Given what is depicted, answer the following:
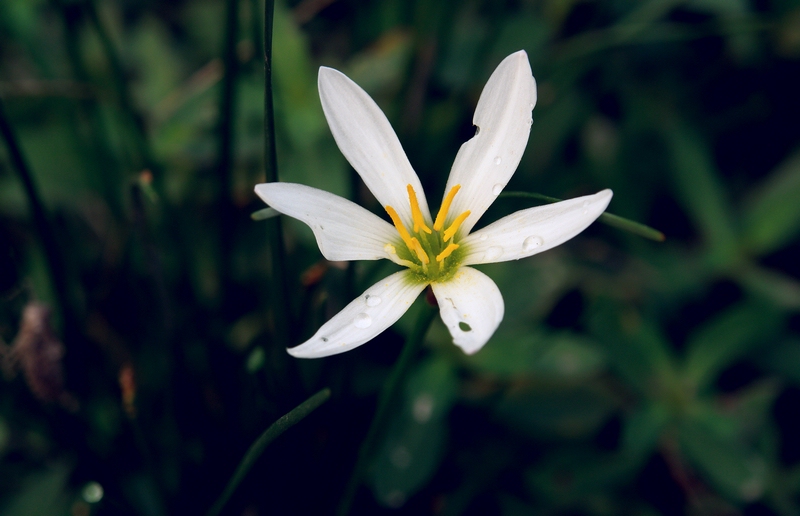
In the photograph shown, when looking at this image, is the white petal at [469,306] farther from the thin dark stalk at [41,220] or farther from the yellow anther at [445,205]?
the thin dark stalk at [41,220]

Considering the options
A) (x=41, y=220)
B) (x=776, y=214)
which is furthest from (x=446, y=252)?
(x=776, y=214)

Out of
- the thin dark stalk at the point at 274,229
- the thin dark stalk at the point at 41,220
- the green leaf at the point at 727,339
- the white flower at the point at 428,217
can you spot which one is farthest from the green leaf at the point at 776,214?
the thin dark stalk at the point at 41,220

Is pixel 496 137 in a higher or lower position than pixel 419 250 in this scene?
higher

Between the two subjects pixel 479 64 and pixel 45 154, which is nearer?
pixel 45 154

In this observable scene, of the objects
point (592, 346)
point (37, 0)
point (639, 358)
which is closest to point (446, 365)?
point (592, 346)

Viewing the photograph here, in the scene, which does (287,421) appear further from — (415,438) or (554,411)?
(554,411)

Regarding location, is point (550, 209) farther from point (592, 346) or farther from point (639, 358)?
point (639, 358)
